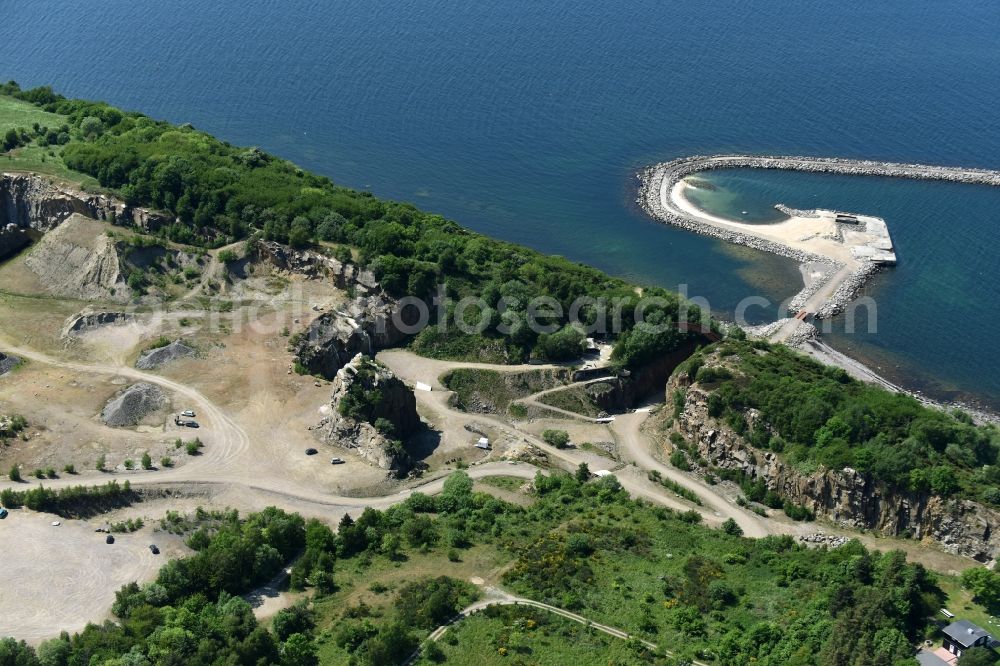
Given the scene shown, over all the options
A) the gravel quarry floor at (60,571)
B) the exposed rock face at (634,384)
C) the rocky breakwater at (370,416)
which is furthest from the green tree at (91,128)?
the exposed rock face at (634,384)

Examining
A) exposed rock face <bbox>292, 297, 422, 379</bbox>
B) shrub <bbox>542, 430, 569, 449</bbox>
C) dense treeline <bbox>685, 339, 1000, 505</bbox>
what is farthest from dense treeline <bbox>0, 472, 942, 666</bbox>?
exposed rock face <bbox>292, 297, 422, 379</bbox>

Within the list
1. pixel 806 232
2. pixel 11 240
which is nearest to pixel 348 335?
pixel 11 240

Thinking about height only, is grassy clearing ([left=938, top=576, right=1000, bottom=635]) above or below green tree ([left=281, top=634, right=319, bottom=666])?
above

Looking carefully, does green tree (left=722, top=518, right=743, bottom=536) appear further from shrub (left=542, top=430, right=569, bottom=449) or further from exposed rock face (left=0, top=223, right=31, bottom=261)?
exposed rock face (left=0, top=223, right=31, bottom=261)

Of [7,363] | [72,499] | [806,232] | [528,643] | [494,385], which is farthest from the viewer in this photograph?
[806,232]

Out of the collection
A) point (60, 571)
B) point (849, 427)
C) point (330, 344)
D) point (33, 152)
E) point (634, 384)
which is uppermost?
point (33, 152)

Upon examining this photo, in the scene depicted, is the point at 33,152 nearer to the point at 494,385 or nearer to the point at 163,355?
the point at 163,355
